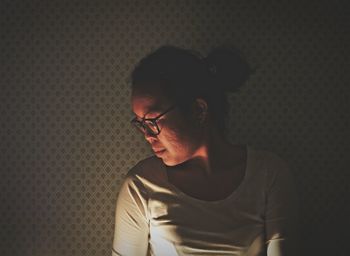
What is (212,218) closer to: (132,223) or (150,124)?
(132,223)

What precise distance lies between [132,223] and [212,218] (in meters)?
0.32

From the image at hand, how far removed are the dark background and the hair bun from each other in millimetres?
208

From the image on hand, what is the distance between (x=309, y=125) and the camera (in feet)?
5.75

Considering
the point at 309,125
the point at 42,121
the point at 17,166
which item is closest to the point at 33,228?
the point at 17,166

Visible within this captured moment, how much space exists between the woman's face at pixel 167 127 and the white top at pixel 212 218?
148 mm

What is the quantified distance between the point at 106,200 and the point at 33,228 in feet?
1.28

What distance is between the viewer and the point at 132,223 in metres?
1.44

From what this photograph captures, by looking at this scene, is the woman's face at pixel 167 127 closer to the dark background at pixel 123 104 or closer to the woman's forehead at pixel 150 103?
the woman's forehead at pixel 150 103

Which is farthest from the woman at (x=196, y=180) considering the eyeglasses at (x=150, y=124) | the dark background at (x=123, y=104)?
the dark background at (x=123, y=104)

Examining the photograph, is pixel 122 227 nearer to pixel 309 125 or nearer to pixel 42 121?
pixel 42 121

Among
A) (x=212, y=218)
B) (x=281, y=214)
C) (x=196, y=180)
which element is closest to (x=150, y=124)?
(x=196, y=180)

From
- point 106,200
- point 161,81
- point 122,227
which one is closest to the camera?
point 161,81

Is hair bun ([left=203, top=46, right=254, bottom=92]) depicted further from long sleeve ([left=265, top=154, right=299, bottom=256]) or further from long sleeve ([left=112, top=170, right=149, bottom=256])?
long sleeve ([left=112, top=170, right=149, bottom=256])

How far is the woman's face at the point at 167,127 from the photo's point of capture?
1.32 meters
